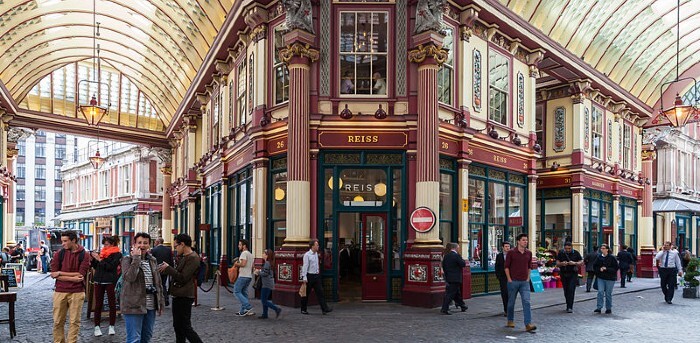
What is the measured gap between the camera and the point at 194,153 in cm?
2977

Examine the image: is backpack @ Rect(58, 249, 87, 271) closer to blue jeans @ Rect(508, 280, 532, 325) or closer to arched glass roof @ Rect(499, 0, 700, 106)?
blue jeans @ Rect(508, 280, 532, 325)

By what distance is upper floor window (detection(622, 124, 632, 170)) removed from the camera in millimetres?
29886

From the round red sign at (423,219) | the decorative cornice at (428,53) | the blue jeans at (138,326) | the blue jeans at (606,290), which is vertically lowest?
the blue jeans at (606,290)

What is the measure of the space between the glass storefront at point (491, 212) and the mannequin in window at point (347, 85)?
443 cm

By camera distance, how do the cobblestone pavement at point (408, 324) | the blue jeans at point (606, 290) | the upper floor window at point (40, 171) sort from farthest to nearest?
the upper floor window at point (40, 171) < the blue jeans at point (606, 290) < the cobblestone pavement at point (408, 324)

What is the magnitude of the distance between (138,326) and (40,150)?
246 feet

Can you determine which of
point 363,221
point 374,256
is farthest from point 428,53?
point 374,256

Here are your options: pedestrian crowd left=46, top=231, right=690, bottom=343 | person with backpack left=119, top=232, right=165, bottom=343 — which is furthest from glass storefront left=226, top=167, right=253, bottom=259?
person with backpack left=119, top=232, right=165, bottom=343

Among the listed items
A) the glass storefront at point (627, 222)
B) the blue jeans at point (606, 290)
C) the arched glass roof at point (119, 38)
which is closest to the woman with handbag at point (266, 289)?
the blue jeans at point (606, 290)

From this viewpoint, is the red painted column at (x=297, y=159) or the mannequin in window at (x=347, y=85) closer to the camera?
the red painted column at (x=297, y=159)

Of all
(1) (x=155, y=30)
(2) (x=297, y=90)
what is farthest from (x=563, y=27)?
(1) (x=155, y=30)

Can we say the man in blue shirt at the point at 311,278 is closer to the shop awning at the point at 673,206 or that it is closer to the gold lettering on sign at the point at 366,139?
the gold lettering on sign at the point at 366,139

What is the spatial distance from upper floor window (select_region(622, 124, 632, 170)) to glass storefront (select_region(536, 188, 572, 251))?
5.76m

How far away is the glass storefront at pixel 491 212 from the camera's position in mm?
18609
